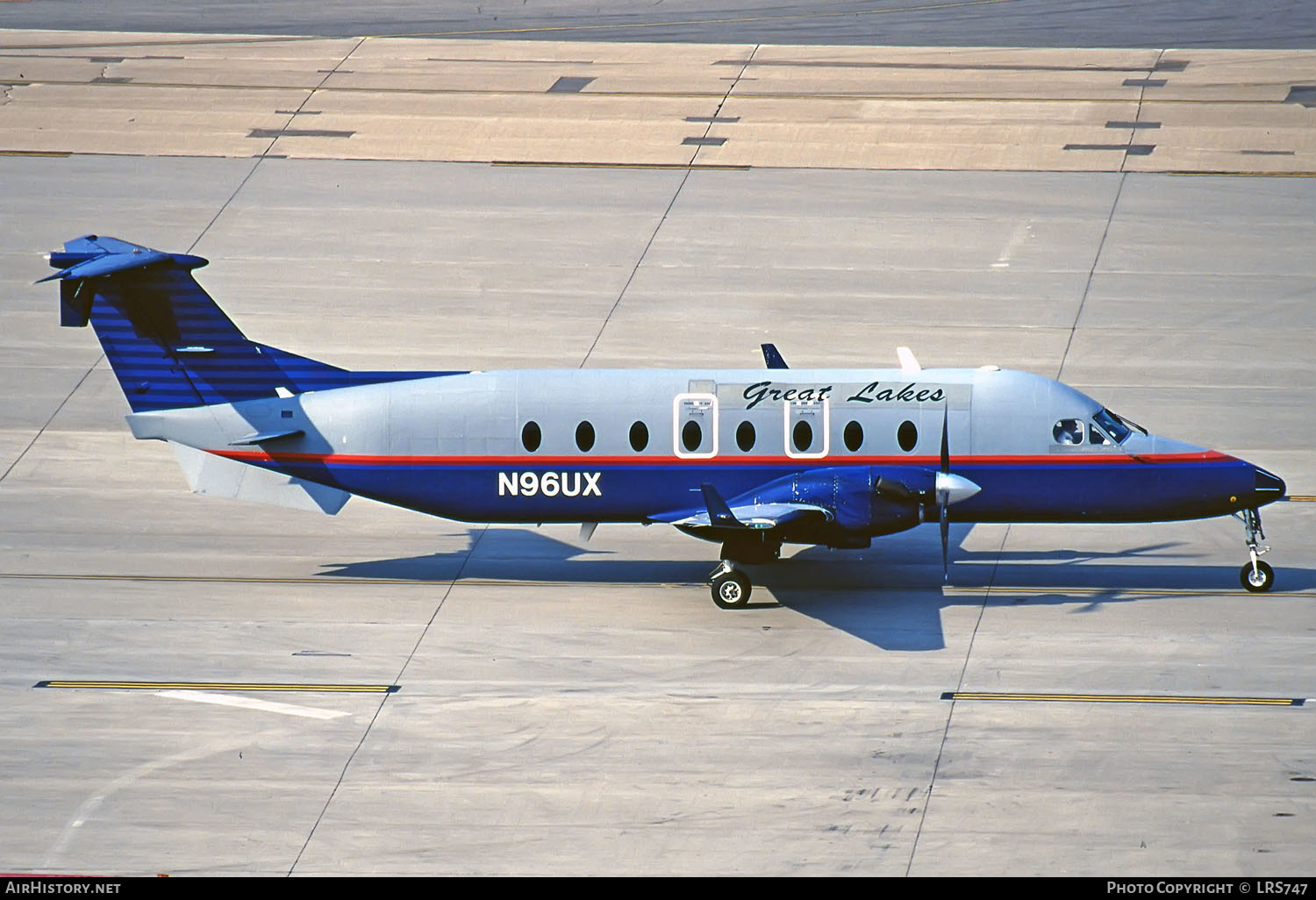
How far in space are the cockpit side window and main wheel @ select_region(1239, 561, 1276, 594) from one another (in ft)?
8.30

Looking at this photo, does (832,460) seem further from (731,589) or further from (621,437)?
(621,437)

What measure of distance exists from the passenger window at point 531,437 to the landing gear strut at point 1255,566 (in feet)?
33.1

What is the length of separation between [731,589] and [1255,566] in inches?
292

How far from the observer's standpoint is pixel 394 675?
23656mm

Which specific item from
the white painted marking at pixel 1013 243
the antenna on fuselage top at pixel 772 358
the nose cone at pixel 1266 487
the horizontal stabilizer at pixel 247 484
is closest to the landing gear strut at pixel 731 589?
the antenna on fuselage top at pixel 772 358

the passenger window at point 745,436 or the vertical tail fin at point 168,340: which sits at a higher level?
the vertical tail fin at point 168,340

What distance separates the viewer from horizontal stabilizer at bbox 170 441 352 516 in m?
26.7

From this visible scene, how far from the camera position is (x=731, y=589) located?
2548 cm

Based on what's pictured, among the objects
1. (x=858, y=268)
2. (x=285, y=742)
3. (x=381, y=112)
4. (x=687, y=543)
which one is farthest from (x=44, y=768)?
(x=381, y=112)

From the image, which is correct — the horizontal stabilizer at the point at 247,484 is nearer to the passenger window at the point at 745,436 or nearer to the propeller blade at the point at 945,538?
the passenger window at the point at 745,436

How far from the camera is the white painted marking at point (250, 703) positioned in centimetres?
2262

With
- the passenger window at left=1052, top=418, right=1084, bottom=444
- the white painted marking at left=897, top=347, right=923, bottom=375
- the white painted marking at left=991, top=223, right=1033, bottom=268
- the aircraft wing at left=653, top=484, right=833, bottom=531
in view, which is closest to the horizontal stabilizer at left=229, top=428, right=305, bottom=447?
the aircraft wing at left=653, top=484, right=833, bottom=531
